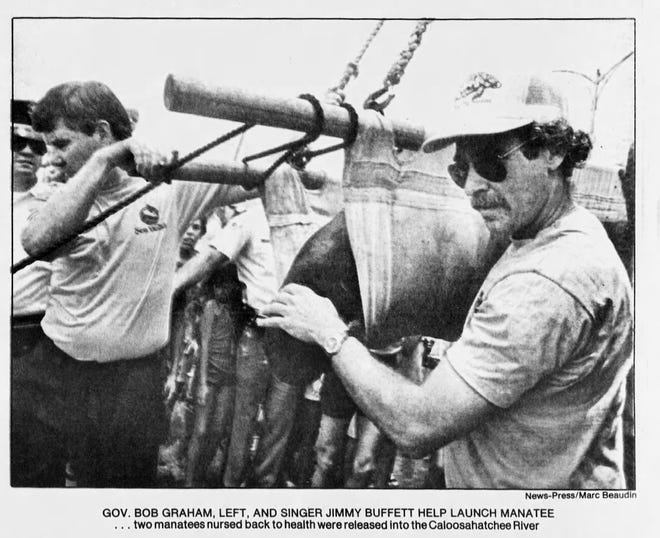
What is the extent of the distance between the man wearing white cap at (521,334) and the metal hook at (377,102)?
289 millimetres

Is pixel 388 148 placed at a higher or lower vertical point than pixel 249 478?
higher

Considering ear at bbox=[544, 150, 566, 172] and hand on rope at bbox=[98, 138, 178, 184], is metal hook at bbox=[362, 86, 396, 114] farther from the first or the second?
hand on rope at bbox=[98, 138, 178, 184]

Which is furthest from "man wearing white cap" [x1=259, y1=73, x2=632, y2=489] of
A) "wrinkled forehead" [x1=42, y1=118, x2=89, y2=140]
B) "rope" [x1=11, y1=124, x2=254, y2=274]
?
"wrinkled forehead" [x1=42, y1=118, x2=89, y2=140]

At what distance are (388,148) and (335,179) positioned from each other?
30 centimetres

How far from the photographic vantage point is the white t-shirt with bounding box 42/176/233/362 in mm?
4203

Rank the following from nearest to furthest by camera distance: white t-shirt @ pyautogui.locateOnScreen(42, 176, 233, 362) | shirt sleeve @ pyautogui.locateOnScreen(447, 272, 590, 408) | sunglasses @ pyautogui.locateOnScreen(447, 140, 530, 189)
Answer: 1. shirt sleeve @ pyautogui.locateOnScreen(447, 272, 590, 408)
2. sunglasses @ pyautogui.locateOnScreen(447, 140, 530, 189)
3. white t-shirt @ pyautogui.locateOnScreen(42, 176, 233, 362)

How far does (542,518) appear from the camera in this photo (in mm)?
4137

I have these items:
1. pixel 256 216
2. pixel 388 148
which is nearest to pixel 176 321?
pixel 256 216

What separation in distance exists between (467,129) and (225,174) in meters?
1.20

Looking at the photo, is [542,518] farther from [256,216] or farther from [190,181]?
[190,181]

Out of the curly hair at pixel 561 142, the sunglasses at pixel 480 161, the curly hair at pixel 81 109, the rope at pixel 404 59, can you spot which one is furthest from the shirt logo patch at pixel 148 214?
the curly hair at pixel 561 142

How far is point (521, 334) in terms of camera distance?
400 centimetres

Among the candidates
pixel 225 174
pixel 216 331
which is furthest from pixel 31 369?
pixel 225 174

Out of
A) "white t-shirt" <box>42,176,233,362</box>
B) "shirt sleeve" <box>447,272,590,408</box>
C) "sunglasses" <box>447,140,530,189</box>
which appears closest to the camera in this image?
"shirt sleeve" <box>447,272,590,408</box>
